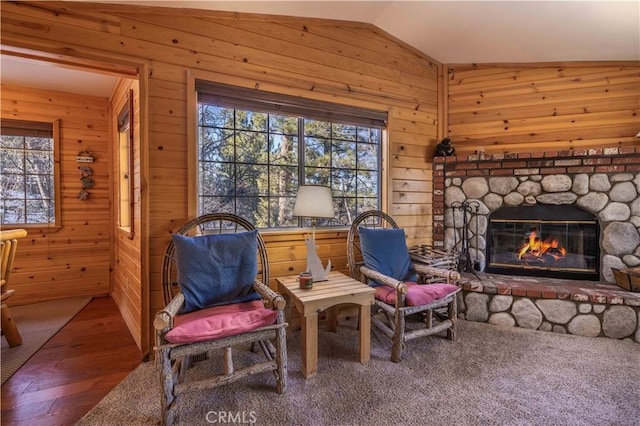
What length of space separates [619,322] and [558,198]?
46.7 inches

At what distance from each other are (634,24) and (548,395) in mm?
3134

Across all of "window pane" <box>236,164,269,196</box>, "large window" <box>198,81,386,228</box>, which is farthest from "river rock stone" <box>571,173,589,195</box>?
"window pane" <box>236,164,269,196</box>

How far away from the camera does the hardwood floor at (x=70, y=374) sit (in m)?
1.62

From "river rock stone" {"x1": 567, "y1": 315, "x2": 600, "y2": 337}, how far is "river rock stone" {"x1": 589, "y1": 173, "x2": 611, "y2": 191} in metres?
1.24

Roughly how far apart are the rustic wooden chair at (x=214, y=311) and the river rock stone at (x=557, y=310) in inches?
92.6

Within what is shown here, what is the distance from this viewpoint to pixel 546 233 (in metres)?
3.03

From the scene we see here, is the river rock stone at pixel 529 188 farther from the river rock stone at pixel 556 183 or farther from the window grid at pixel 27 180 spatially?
the window grid at pixel 27 180

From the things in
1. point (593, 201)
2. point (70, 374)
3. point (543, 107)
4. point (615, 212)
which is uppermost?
point (543, 107)

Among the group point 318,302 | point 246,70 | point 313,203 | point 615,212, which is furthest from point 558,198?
point 246,70

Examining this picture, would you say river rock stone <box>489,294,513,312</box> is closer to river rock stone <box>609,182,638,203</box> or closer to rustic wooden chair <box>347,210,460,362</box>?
rustic wooden chair <box>347,210,460,362</box>

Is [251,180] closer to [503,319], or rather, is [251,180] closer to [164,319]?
[164,319]

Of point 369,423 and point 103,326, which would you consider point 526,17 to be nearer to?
point 369,423

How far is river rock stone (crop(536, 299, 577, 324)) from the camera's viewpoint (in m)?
2.50

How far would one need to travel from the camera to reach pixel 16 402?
1687 millimetres
